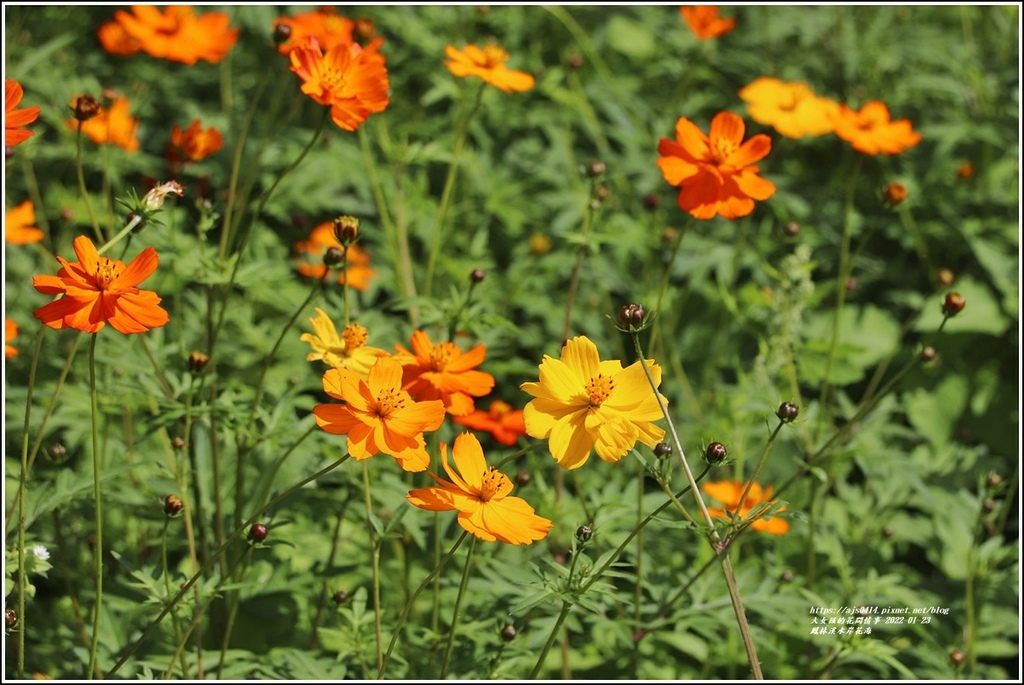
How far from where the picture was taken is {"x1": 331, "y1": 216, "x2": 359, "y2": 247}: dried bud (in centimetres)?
147

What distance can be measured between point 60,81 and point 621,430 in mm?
2362

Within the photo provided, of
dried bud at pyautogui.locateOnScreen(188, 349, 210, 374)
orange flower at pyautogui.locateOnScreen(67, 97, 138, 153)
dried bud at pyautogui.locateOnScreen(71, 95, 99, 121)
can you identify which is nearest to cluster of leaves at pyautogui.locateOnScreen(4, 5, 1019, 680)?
dried bud at pyautogui.locateOnScreen(188, 349, 210, 374)

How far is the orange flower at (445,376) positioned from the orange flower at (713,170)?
1.44 ft

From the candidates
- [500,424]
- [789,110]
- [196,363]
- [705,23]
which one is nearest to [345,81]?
[196,363]

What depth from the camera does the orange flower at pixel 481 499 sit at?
126cm

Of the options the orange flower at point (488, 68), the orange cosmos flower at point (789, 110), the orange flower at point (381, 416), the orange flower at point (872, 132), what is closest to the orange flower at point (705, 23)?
the orange cosmos flower at point (789, 110)

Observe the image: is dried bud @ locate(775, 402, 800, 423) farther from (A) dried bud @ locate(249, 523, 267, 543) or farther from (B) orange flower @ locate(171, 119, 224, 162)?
(B) orange flower @ locate(171, 119, 224, 162)

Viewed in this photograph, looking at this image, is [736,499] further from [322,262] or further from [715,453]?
[322,262]

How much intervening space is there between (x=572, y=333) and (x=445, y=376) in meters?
1.30

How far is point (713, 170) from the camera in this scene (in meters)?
1.66

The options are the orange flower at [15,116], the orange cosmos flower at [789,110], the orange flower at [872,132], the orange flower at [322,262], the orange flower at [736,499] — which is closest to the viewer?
the orange flower at [15,116]

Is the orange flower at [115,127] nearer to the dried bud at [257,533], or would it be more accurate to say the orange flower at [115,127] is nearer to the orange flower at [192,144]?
the orange flower at [192,144]

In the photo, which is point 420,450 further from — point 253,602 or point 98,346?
point 98,346

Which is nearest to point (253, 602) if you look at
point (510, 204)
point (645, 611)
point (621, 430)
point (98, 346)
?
point (98, 346)
